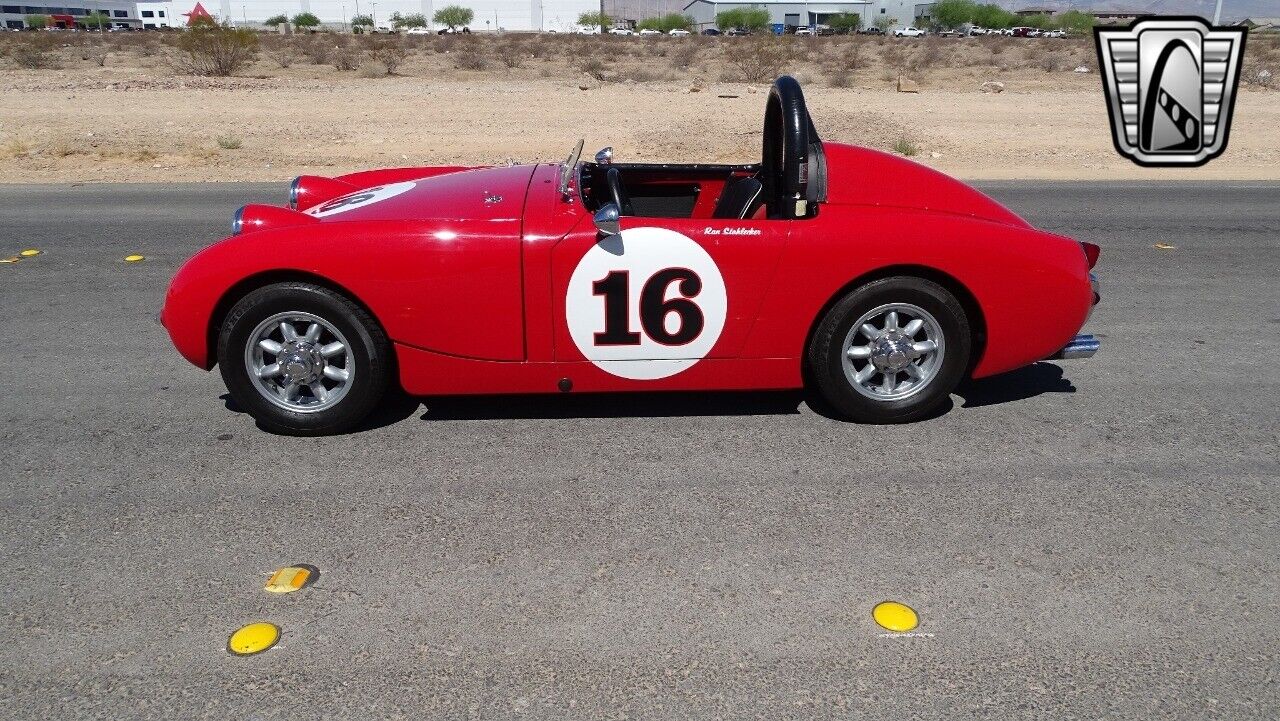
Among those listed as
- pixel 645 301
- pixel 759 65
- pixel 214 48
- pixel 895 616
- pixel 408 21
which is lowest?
pixel 895 616

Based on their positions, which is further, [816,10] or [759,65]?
[816,10]

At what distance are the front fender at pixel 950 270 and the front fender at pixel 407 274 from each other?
3.73 ft

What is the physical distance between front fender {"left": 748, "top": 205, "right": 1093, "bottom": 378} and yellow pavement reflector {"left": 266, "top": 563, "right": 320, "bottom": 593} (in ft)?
6.87

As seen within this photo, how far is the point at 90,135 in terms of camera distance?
17312mm

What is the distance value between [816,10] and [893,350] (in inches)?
4423

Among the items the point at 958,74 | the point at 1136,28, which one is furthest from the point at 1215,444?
the point at 958,74

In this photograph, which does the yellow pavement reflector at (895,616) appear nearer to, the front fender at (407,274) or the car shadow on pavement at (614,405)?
the car shadow on pavement at (614,405)

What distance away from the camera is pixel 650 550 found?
3637 mm

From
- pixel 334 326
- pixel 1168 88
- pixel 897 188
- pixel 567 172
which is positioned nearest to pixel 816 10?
pixel 1168 88

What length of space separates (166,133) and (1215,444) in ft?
58.2

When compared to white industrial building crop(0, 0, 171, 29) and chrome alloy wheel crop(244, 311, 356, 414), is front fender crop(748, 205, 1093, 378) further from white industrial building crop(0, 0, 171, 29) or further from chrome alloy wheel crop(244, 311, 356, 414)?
white industrial building crop(0, 0, 171, 29)

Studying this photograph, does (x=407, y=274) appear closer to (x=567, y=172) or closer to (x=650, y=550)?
(x=567, y=172)

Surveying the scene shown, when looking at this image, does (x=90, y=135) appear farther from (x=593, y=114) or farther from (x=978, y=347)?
(x=978, y=347)

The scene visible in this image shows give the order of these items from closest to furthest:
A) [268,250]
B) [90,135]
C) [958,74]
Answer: [268,250] → [90,135] → [958,74]
